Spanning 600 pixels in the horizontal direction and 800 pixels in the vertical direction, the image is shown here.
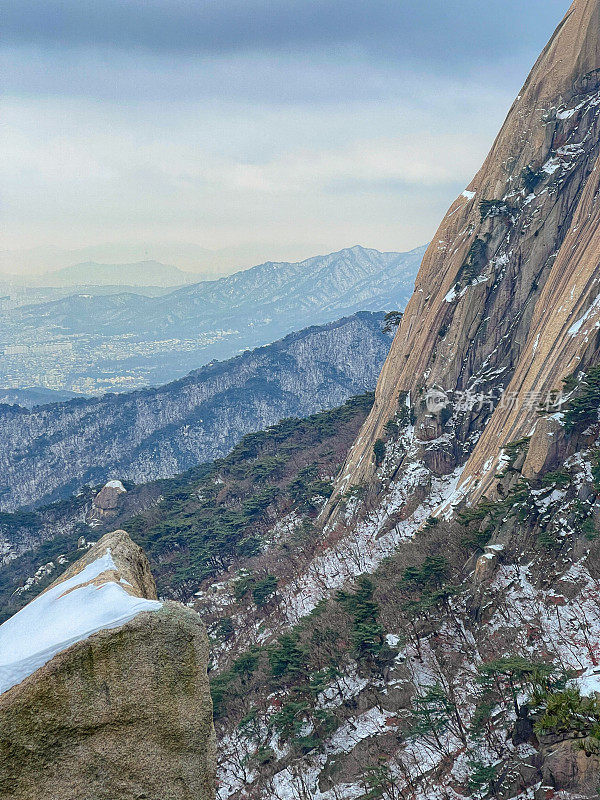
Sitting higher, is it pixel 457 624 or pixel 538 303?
pixel 538 303

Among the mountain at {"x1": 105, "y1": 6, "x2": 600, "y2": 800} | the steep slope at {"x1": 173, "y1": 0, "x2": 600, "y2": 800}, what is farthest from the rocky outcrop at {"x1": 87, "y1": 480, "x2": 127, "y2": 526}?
the steep slope at {"x1": 173, "y1": 0, "x2": 600, "y2": 800}

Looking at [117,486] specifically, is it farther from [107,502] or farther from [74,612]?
[74,612]

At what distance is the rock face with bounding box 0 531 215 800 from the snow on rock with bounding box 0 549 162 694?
0.02 m

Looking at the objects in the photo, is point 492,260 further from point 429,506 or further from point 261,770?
point 261,770

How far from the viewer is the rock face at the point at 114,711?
21.5 ft

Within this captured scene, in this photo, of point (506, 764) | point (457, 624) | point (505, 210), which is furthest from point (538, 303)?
point (506, 764)

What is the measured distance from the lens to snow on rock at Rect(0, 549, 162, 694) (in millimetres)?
6691

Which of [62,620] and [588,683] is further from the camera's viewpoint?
[588,683]


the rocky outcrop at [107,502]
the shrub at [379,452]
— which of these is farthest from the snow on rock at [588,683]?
the rocky outcrop at [107,502]

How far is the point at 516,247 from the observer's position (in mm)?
41969

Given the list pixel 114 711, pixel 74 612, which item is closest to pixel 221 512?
pixel 74 612

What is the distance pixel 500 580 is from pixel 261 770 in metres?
13.1

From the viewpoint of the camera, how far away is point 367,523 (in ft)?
140

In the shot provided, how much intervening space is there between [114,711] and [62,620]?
127cm
